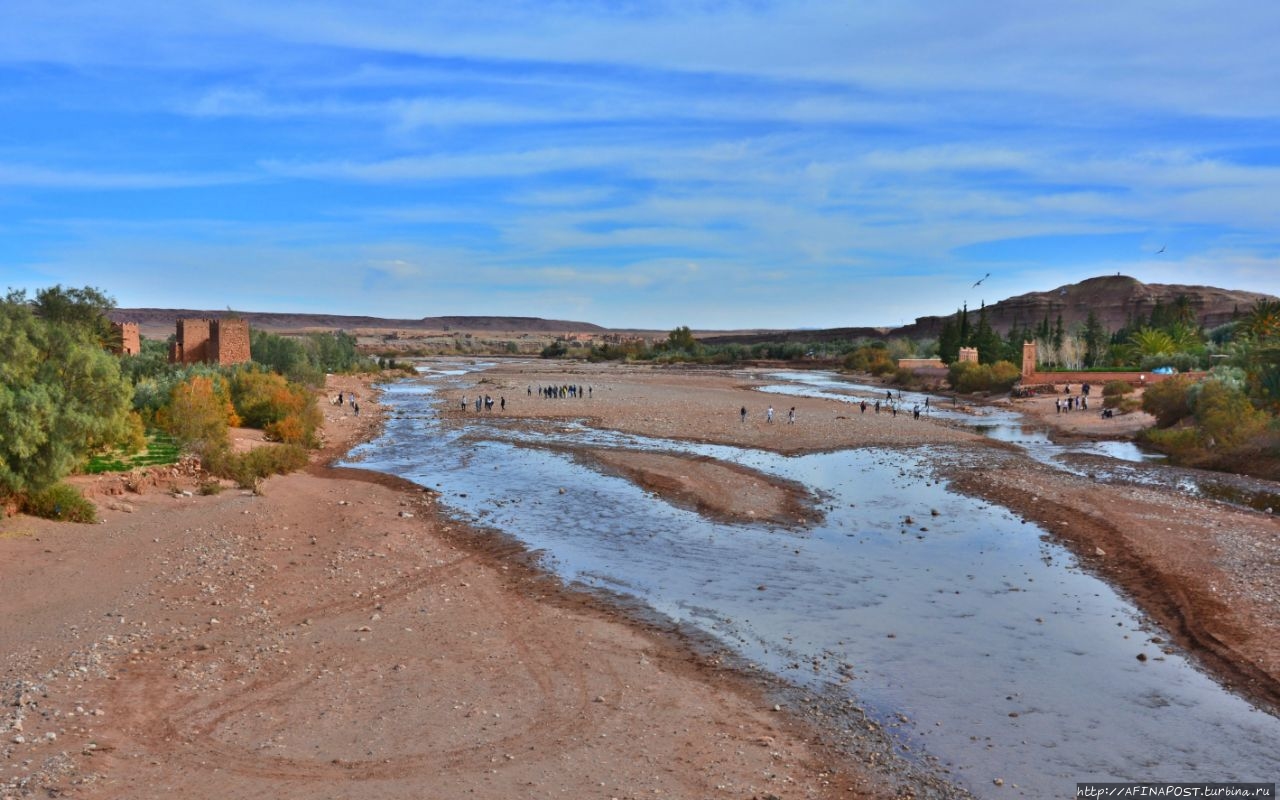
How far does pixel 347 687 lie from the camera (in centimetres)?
909

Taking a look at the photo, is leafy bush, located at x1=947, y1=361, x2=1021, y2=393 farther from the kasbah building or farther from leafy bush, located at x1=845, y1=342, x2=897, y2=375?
the kasbah building

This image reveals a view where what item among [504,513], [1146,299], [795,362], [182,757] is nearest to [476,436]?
[504,513]

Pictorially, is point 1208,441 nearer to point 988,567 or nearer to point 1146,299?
point 988,567

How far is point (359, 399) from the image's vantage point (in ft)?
162

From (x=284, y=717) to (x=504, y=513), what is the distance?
11.1 m

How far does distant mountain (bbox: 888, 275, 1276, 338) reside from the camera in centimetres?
15325

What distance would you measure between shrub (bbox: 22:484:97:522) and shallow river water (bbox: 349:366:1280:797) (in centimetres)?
707

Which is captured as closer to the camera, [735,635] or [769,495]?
[735,635]

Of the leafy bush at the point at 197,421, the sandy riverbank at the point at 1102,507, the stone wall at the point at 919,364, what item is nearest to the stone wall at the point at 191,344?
the sandy riverbank at the point at 1102,507

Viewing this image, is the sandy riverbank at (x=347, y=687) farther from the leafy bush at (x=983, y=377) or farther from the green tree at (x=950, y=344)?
the green tree at (x=950, y=344)

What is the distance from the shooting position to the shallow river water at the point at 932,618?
28.3 feet

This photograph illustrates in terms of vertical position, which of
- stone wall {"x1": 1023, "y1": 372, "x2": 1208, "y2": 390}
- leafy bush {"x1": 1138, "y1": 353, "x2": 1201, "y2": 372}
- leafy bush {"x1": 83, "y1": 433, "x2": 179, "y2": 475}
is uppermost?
leafy bush {"x1": 1138, "y1": 353, "x2": 1201, "y2": 372}

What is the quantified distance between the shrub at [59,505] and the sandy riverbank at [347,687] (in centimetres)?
33

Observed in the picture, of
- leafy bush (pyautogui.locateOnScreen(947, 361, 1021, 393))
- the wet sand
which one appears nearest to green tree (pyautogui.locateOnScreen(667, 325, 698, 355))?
leafy bush (pyautogui.locateOnScreen(947, 361, 1021, 393))
